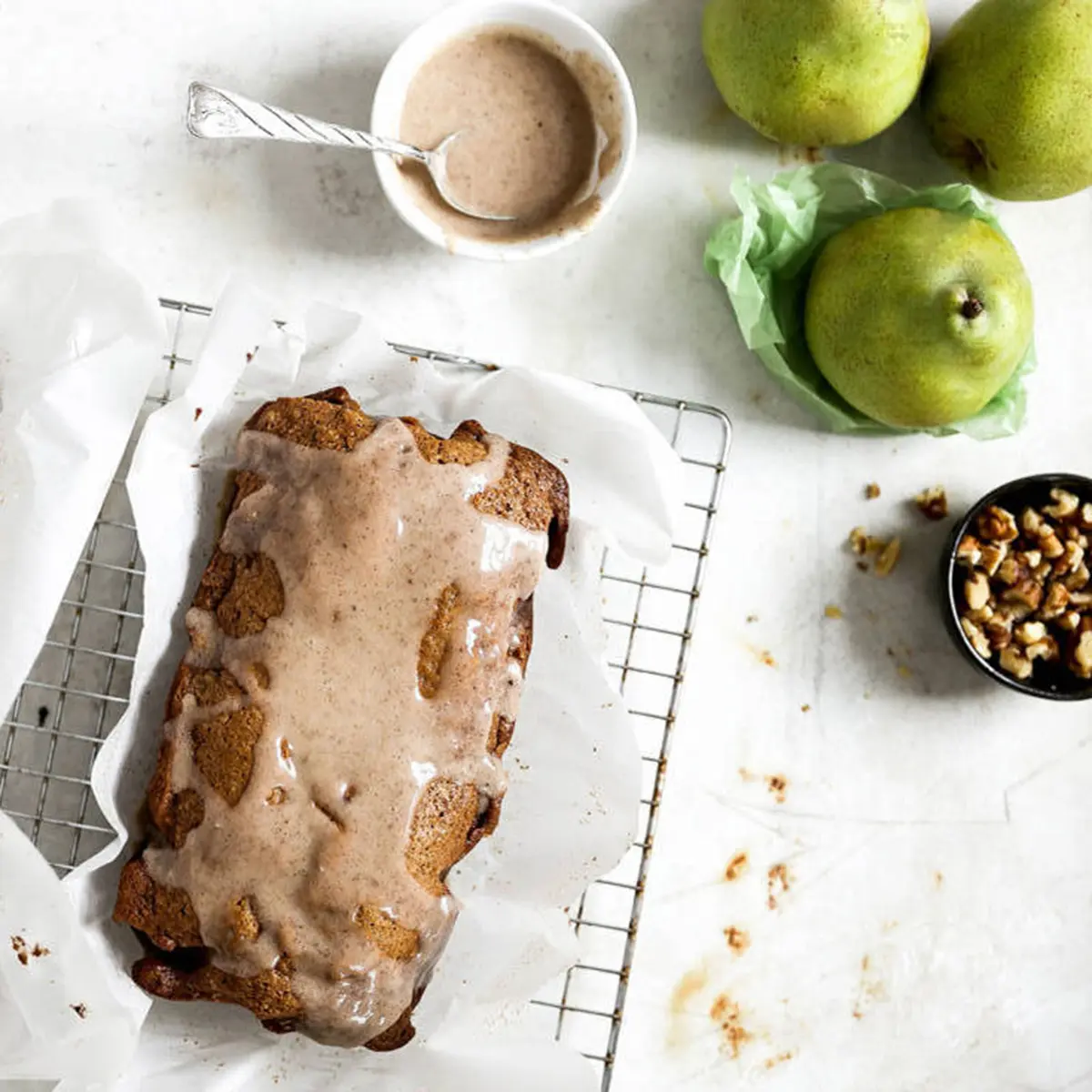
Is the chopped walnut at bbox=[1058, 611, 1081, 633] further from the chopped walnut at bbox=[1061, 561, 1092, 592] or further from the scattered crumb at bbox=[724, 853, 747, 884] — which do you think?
the scattered crumb at bbox=[724, 853, 747, 884]

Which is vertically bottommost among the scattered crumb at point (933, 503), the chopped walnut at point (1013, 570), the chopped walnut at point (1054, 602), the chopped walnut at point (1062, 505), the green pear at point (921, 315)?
the chopped walnut at point (1054, 602)

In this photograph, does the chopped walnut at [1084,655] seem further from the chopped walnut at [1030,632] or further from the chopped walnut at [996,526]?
the chopped walnut at [996,526]

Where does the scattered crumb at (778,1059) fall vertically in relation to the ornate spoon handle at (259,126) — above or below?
below

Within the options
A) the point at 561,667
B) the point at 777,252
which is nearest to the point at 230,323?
Answer: the point at 561,667

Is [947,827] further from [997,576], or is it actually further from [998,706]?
[997,576]

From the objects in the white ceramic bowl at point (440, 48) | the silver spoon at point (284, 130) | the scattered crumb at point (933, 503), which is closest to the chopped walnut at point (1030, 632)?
the scattered crumb at point (933, 503)

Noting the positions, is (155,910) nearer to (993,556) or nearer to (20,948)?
(20,948)

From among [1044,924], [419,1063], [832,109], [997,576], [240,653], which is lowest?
[419,1063]
